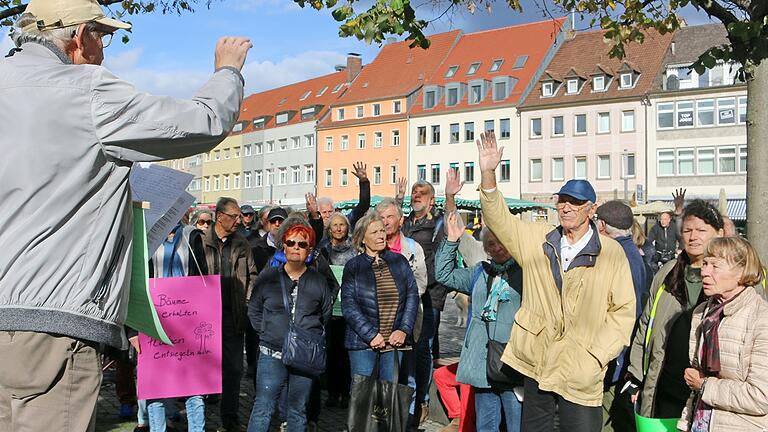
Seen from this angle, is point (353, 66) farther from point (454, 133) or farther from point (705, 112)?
point (705, 112)

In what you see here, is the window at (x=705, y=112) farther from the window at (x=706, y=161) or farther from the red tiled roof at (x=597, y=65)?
the red tiled roof at (x=597, y=65)

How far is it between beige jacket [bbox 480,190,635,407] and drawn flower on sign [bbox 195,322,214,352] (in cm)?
263

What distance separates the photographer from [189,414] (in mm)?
6727

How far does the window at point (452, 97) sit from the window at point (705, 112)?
57.9ft

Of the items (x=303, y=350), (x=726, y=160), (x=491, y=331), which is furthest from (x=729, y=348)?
(x=726, y=160)

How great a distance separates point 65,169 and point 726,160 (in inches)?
1952

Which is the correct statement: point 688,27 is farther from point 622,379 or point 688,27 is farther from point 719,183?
point 622,379

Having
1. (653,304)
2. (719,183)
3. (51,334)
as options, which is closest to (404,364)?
(653,304)

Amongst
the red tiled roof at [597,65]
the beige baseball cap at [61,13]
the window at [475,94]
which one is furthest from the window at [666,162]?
the beige baseball cap at [61,13]

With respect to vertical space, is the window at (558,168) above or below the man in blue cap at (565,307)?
above

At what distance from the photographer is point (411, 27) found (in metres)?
6.91

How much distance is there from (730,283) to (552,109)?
51.0 m

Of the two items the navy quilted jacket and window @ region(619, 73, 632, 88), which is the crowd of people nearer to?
the navy quilted jacket

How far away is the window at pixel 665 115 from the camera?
1934 inches
